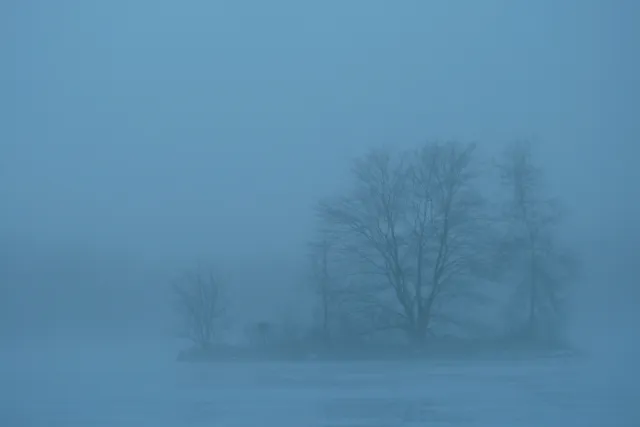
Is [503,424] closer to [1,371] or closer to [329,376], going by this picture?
[329,376]

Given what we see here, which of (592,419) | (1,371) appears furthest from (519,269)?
(1,371)

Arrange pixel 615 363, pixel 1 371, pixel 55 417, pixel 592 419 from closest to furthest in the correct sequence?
pixel 592 419
pixel 55 417
pixel 615 363
pixel 1 371

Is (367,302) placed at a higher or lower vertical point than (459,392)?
higher

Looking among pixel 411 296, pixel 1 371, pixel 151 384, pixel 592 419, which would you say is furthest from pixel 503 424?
pixel 1 371

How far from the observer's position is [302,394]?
9844mm

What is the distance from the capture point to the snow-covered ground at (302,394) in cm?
897

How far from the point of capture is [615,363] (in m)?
10.4

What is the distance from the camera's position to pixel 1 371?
1135 cm

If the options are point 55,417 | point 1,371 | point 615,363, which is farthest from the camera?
point 1,371

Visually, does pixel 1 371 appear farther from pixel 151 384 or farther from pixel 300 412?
pixel 300 412

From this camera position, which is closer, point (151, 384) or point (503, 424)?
point (503, 424)

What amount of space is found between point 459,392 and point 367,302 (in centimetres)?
248

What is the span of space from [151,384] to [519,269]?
4874 mm

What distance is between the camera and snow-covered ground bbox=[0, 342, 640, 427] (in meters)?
8.97
